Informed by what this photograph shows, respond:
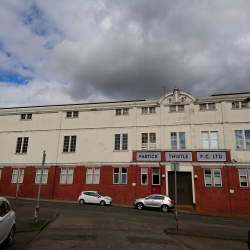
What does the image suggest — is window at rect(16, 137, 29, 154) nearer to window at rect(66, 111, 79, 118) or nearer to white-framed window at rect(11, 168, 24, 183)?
white-framed window at rect(11, 168, 24, 183)

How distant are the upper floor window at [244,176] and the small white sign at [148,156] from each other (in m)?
8.45

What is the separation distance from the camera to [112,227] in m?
12.0

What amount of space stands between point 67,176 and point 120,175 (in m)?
6.70

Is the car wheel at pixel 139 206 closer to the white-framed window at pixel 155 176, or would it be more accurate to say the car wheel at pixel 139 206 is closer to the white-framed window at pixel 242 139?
the white-framed window at pixel 155 176

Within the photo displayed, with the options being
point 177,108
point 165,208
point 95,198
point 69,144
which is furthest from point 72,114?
point 165,208

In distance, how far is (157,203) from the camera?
21594 mm

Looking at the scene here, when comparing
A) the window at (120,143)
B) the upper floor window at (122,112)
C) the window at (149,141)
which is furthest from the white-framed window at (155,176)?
the upper floor window at (122,112)

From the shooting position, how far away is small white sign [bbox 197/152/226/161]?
24.7 meters

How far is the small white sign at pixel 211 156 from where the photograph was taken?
24.7 meters

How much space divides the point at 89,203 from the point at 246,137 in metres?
18.0

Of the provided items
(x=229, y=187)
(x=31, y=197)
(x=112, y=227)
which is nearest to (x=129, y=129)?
(x=229, y=187)

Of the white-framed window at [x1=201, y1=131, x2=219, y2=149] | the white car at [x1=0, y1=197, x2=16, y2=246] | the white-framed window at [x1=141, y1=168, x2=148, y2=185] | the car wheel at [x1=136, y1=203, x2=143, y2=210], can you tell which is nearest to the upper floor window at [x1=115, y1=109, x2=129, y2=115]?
the white-framed window at [x1=141, y1=168, x2=148, y2=185]

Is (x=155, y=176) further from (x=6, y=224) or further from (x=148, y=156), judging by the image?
(x=6, y=224)

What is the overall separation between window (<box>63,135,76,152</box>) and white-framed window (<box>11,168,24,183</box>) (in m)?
6.30
